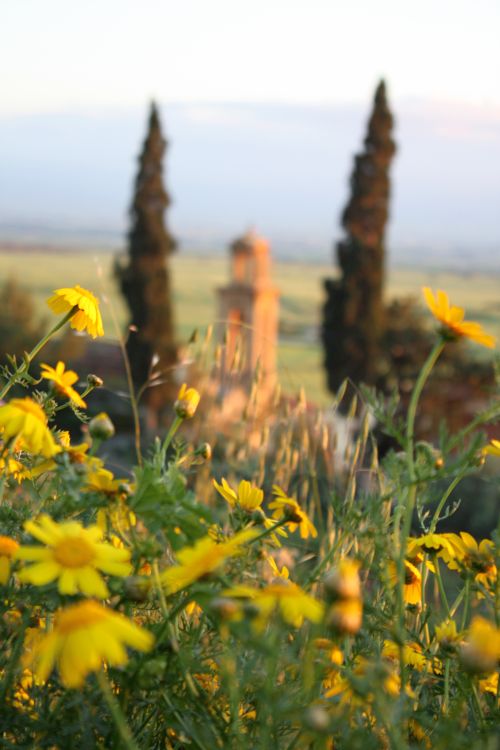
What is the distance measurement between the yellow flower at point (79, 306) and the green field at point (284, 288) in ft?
42.0

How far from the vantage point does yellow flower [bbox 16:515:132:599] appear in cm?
77

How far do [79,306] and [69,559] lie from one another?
51 centimetres

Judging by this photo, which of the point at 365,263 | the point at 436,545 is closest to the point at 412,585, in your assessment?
the point at 436,545

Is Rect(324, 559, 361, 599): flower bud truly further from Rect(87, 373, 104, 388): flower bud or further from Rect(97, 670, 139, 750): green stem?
Rect(87, 373, 104, 388): flower bud

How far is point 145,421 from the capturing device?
50.9 feet

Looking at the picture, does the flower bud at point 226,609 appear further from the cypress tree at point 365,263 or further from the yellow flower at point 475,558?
the cypress tree at point 365,263

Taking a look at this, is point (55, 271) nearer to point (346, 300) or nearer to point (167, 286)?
point (167, 286)

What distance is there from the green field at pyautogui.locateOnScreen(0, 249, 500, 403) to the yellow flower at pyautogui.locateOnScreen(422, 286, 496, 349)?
1304 centimetres

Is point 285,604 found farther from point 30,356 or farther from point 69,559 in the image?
point 30,356

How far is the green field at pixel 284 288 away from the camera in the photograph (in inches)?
640

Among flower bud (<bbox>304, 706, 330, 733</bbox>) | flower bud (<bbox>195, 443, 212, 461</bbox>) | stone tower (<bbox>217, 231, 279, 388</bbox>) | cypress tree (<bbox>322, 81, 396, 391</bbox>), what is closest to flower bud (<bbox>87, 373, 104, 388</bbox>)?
flower bud (<bbox>195, 443, 212, 461</bbox>)

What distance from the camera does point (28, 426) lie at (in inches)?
35.8

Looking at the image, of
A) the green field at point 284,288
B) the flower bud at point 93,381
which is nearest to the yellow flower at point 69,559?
the flower bud at point 93,381

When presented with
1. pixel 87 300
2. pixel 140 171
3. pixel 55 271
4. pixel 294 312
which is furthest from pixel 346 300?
pixel 55 271
